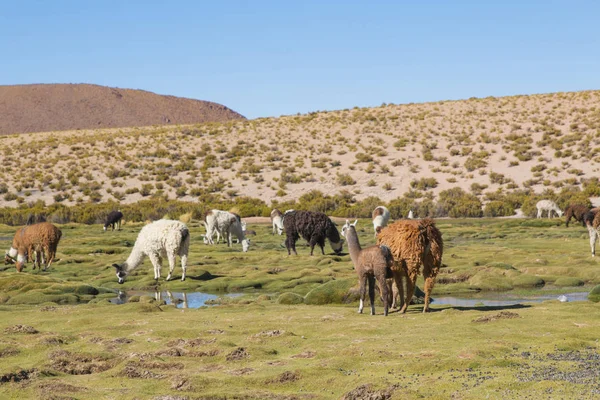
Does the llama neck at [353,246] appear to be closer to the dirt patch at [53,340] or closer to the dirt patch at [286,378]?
the dirt patch at [286,378]

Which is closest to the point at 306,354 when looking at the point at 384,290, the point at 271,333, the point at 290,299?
the point at 271,333

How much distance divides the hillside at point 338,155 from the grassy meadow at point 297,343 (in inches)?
1895

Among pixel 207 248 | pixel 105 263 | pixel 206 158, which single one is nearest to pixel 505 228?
pixel 207 248

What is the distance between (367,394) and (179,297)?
14.9m

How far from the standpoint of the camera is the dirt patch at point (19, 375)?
41.3ft

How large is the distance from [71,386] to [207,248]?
27297mm

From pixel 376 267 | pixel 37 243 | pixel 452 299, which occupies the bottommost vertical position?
pixel 452 299

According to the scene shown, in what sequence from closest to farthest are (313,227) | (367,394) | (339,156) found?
(367,394), (313,227), (339,156)

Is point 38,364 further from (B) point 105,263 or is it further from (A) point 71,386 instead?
(B) point 105,263

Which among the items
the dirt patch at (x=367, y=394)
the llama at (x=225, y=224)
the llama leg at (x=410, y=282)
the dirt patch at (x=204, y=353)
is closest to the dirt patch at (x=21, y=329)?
the dirt patch at (x=204, y=353)

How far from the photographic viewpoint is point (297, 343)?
1502 cm

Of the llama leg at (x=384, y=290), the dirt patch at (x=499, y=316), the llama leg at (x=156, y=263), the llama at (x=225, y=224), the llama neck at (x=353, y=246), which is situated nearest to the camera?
the dirt patch at (x=499, y=316)

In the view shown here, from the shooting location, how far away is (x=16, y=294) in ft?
80.0

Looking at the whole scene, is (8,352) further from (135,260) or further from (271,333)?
(135,260)
